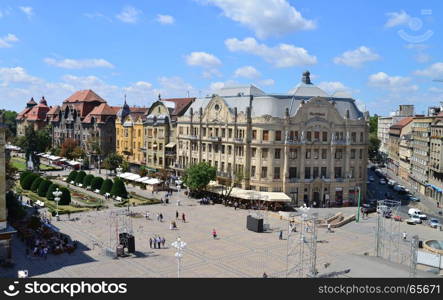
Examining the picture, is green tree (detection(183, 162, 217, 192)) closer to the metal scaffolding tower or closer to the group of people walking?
the metal scaffolding tower

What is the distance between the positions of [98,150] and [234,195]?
5608 cm

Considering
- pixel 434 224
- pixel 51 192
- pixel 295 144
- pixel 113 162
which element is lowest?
pixel 434 224

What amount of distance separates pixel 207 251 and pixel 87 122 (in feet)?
293

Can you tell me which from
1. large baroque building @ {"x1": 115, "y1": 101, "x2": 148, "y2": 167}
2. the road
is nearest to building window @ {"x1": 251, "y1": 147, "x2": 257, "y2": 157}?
the road

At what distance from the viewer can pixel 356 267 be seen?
33.4 m

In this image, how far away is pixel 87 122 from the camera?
12606 centimetres

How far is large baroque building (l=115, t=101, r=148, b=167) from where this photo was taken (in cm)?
10788

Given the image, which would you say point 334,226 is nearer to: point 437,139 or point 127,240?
point 127,240

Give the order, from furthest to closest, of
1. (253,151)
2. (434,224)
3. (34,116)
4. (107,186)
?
(34,116)
(107,186)
(253,151)
(434,224)

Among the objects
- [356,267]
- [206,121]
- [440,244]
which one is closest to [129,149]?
[206,121]

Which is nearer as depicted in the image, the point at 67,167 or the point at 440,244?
the point at 440,244

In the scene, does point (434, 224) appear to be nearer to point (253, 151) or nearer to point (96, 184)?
point (253, 151)

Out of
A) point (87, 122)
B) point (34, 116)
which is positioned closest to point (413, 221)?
point (87, 122)

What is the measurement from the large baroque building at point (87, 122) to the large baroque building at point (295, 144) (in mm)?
48412
